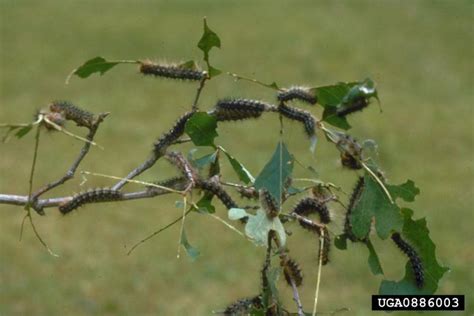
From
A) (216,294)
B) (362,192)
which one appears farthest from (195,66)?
(216,294)

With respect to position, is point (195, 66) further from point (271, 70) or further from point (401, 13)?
point (401, 13)

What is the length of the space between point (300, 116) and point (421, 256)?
40 cm

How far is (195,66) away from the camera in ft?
5.93

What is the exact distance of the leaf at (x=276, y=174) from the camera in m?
1.71

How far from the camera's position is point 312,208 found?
1.83m

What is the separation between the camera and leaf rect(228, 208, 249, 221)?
1.70 metres

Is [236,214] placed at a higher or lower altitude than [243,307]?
higher

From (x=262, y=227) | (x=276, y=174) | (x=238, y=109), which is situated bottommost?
(x=262, y=227)

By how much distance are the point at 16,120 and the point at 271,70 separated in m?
3.27

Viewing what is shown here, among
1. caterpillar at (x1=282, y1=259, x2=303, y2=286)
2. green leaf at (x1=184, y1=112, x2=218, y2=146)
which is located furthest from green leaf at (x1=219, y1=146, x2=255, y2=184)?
caterpillar at (x1=282, y1=259, x2=303, y2=286)

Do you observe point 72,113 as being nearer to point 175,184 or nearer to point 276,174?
point 175,184

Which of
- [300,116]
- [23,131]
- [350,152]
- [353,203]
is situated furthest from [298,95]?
[23,131]

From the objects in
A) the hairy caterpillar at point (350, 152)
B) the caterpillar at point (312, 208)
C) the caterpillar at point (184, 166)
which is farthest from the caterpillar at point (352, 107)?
the caterpillar at point (184, 166)

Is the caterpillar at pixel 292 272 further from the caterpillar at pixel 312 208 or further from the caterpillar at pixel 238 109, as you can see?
the caterpillar at pixel 238 109
